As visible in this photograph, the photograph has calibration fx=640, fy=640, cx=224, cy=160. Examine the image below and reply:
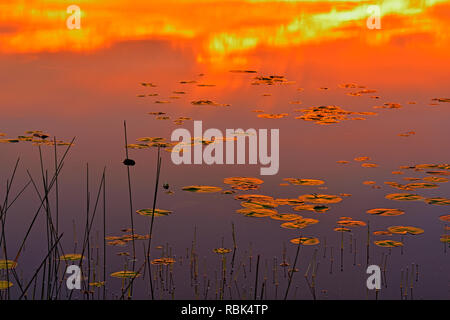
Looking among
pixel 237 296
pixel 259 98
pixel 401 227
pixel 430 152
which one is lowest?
pixel 237 296

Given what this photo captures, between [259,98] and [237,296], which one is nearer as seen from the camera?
[237,296]

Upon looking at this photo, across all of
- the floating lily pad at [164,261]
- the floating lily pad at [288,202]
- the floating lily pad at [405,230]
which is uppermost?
the floating lily pad at [288,202]

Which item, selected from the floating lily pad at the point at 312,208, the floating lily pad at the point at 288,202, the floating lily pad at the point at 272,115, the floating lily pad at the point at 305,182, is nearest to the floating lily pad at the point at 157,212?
the floating lily pad at the point at 288,202

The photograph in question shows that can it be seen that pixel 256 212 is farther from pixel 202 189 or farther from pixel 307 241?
pixel 202 189

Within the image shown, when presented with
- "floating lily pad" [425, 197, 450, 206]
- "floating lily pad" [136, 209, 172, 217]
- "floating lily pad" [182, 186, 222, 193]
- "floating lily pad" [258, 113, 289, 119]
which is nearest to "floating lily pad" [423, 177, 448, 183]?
"floating lily pad" [425, 197, 450, 206]

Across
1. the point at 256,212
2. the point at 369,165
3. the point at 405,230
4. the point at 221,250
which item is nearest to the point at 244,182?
the point at 256,212

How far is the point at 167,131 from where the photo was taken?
8719 millimetres

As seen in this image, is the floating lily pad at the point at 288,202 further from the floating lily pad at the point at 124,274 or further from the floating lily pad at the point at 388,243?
the floating lily pad at the point at 124,274

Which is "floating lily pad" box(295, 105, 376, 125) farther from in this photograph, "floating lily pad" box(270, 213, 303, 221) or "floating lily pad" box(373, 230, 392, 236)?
"floating lily pad" box(373, 230, 392, 236)

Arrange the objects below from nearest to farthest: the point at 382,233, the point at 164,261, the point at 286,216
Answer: the point at 164,261, the point at 382,233, the point at 286,216

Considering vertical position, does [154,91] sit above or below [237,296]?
above
